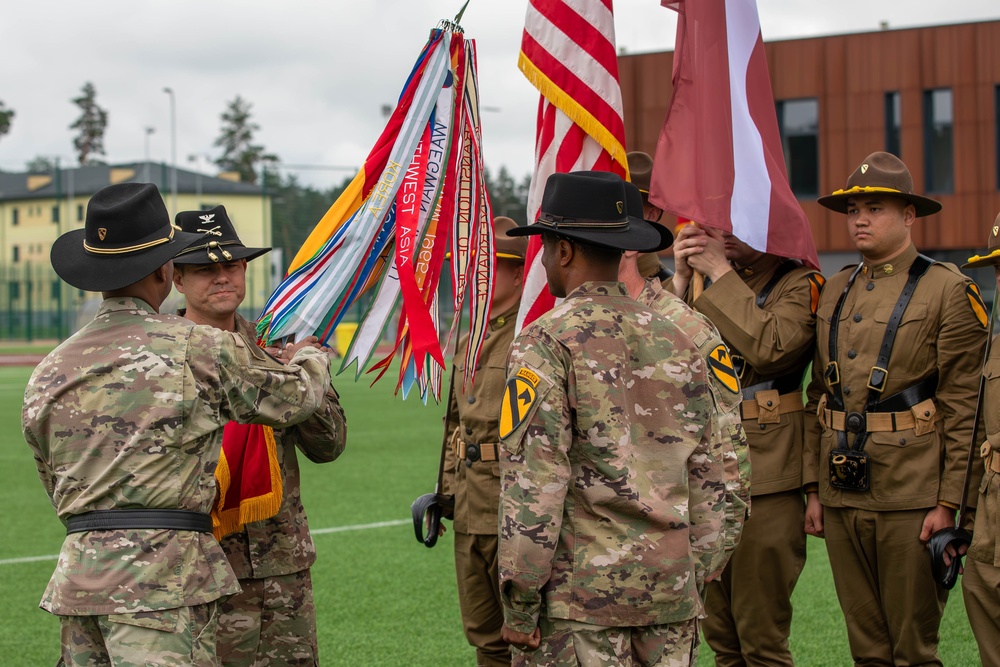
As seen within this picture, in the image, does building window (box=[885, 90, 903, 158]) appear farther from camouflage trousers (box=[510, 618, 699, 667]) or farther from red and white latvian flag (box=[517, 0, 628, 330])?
camouflage trousers (box=[510, 618, 699, 667])

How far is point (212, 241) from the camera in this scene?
4109mm

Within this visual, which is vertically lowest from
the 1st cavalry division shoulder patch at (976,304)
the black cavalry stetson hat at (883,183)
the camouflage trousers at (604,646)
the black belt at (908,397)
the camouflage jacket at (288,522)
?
the camouflage trousers at (604,646)

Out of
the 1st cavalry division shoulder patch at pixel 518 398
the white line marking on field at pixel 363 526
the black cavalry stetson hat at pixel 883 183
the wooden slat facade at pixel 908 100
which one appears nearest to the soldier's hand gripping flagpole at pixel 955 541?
the black cavalry stetson hat at pixel 883 183

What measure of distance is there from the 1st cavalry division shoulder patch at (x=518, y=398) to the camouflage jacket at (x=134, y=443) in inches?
32.5

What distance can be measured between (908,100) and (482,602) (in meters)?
Result: 32.6

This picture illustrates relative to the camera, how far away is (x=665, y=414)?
330 cm

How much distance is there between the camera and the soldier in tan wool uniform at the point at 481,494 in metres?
4.80

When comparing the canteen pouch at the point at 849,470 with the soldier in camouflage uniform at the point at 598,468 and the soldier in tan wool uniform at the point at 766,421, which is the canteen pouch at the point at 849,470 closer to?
the soldier in tan wool uniform at the point at 766,421

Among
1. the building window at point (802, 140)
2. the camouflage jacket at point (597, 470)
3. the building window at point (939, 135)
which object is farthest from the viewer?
the building window at point (802, 140)

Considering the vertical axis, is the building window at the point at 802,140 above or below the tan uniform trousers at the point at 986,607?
above

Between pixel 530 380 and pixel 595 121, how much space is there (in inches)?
72.5

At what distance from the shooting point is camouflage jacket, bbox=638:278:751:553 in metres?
3.71

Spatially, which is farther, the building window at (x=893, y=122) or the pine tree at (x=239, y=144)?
the pine tree at (x=239, y=144)

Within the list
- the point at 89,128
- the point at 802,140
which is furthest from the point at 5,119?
the point at 802,140
